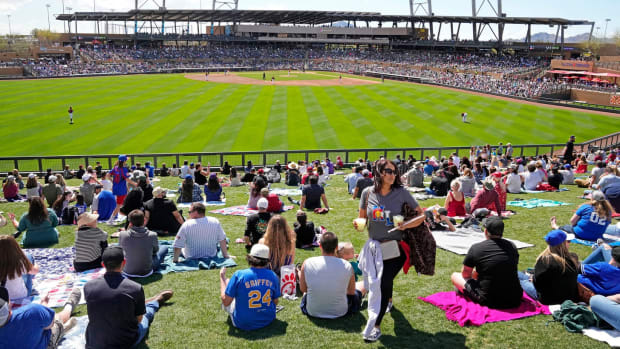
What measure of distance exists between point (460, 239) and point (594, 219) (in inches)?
103

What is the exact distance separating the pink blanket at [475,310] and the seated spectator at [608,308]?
59 cm

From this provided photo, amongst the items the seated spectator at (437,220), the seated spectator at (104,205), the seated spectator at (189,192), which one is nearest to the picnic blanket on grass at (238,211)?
the seated spectator at (189,192)

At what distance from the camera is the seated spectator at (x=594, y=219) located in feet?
29.7

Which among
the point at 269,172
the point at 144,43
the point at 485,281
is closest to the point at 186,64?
the point at 144,43

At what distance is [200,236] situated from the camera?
27.0ft

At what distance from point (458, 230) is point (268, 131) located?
24918mm

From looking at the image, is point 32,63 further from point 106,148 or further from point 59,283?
point 59,283

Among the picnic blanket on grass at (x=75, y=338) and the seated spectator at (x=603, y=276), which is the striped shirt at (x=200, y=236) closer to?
the picnic blanket on grass at (x=75, y=338)

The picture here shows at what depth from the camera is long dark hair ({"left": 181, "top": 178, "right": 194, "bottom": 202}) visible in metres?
13.3

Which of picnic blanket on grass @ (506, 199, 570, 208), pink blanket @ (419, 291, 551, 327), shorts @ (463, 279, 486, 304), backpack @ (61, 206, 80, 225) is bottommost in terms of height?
picnic blanket on grass @ (506, 199, 570, 208)

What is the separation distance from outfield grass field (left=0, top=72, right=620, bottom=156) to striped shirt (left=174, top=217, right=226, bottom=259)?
21.0 metres

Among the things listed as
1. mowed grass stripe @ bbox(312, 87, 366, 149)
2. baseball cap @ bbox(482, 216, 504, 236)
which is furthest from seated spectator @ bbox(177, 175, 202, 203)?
mowed grass stripe @ bbox(312, 87, 366, 149)

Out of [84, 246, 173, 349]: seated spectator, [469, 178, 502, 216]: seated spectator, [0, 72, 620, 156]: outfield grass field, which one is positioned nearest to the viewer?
[84, 246, 173, 349]: seated spectator

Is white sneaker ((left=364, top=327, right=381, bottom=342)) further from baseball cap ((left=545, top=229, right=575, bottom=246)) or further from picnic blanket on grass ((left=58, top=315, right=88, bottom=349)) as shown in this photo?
picnic blanket on grass ((left=58, top=315, right=88, bottom=349))
